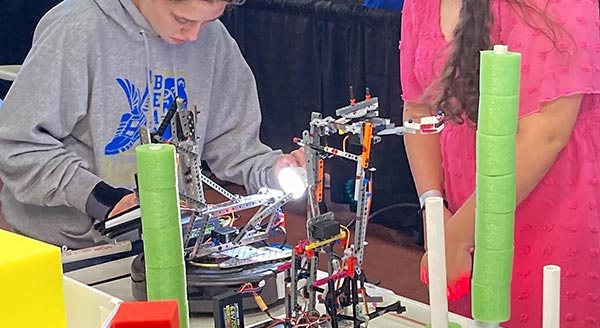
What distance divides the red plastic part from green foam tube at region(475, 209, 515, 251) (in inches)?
9.2

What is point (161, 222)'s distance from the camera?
2.22 feet

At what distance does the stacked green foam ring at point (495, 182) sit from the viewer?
0.60m

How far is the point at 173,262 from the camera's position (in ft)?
2.24

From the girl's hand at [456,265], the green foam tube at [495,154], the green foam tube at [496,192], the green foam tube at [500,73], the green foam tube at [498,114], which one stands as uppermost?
the green foam tube at [500,73]

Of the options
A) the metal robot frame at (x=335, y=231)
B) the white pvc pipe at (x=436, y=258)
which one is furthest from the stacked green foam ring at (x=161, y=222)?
the metal robot frame at (x=335, y=231)

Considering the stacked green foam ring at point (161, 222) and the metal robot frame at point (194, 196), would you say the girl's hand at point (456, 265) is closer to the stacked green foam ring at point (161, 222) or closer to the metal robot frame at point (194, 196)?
the metal robot frame at point (194, 196)

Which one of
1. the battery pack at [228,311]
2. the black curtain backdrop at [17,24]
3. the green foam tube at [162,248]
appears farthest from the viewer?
the black curtain backdrop at [17,24]

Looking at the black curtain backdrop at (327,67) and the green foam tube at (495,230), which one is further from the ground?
the green foam tube at (495,230)

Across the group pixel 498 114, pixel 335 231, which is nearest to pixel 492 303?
pixel 498 114

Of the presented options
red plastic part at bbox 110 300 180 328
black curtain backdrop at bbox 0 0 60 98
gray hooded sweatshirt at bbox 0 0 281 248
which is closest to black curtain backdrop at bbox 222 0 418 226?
black curtain backdrop at bbox 0 0 60 98

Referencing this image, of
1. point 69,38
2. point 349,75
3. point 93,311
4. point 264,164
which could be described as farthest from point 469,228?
point 349,75

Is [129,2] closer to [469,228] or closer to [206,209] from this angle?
[206,209]

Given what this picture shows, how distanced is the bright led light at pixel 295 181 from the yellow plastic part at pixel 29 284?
455mm

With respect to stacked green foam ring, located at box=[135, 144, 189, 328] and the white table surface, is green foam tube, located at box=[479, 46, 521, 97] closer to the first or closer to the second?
stacked green foam ring, located at box=[135, 144, 189, 328]
